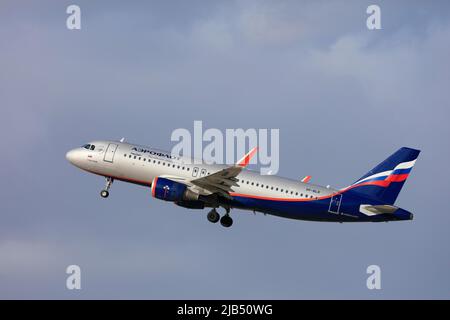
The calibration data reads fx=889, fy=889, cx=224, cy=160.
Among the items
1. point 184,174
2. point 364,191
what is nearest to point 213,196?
point 184,174

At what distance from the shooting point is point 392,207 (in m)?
70.8

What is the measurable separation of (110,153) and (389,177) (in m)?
23.4

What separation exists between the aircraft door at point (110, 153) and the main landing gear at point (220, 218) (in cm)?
956

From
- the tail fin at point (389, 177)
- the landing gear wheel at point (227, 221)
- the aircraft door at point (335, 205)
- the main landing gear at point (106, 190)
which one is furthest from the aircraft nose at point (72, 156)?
the tail fin at point (389, 177)

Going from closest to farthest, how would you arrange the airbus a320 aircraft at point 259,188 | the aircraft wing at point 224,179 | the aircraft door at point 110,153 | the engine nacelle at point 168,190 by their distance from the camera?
1. the aircraft wing at point 224,179
2. the engine nacelle at point 168,190
3. the airbus a320 aircraft at point 259,188
4. the aircraft door at point 110,153

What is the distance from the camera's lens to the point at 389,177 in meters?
73.5

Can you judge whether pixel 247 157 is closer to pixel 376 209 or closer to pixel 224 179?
pixel 224 179

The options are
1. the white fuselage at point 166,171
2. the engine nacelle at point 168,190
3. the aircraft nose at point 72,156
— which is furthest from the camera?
the aircraft nose at point 72,156

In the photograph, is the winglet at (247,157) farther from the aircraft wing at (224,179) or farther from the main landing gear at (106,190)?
the main landing gear at (106,190)

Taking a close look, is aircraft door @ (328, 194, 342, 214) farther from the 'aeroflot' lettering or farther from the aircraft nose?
the aircraft nose

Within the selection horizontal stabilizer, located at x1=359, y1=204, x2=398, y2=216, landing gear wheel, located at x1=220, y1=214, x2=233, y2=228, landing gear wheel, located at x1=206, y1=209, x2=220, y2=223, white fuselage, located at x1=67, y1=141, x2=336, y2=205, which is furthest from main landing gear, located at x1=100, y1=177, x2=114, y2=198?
horizontal stabilizer, located at x1=359, y1=204, x2=398, y2=216

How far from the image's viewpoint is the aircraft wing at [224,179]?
231 feet

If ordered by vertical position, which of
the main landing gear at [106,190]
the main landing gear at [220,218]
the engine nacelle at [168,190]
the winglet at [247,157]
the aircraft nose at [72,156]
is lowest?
the main landing gear at [220,218]

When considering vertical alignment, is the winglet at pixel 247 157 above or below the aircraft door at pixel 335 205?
above
